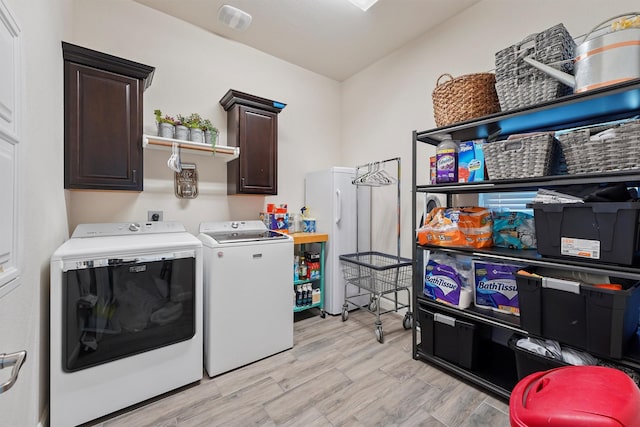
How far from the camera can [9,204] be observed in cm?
87

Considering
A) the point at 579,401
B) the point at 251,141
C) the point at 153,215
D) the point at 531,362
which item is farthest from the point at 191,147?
the point at 531,362

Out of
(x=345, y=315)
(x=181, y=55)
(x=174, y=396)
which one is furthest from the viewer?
(x=345, y=315)

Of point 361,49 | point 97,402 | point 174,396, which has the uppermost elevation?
point 361,49

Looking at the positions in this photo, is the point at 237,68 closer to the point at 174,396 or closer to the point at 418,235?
the point at 418,235

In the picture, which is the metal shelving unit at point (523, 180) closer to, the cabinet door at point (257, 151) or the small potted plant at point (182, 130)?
the cabinet door at point (257, 151)

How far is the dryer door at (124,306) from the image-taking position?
4.72ft

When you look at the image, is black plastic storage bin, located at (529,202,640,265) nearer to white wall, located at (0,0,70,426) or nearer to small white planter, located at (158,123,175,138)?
white wall, located at (0,0,70,426)

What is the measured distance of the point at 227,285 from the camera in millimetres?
1922

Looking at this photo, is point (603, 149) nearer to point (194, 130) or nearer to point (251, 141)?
point (251, 141)

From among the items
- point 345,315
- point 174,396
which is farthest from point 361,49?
point 174,396

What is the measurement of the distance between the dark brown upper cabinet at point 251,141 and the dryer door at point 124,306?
99 centimetres

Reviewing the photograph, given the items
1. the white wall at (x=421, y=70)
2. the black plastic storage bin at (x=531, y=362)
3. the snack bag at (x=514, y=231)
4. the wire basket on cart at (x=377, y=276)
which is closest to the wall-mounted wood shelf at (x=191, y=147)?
the wire basket on cart at (x=377, y=276)

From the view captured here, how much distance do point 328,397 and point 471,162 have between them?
1.77m

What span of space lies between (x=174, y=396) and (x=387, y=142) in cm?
289
